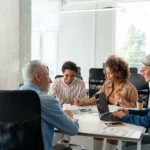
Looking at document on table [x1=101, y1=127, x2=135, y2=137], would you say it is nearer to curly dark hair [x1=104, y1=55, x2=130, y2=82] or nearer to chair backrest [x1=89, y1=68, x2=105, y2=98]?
curly dark hair [x1=104, y1=55, x2=130, y2=82]

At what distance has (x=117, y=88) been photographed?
294cm

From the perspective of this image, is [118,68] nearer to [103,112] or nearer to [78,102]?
[78,102]

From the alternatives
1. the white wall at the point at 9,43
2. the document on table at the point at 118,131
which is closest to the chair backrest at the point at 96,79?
the white wall at the point at 9,43

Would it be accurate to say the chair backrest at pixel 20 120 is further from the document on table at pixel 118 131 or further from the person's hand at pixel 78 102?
the person's hand at pixel 78 102

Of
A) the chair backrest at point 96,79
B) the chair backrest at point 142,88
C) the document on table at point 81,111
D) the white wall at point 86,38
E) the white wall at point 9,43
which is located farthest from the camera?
the white wall at point 86,38

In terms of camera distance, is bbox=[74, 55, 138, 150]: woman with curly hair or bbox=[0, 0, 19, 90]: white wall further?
bbox=[0, 0, 19, 90]: white wall

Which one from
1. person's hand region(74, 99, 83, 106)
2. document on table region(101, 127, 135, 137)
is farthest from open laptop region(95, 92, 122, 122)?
person's hand region(74, 99, 83, 106)

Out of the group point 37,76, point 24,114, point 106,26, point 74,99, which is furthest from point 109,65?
point 106,26

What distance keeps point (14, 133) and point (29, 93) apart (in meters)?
0.28

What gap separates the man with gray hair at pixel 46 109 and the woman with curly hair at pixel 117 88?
1.10 meters

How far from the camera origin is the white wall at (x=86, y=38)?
6.45 meters

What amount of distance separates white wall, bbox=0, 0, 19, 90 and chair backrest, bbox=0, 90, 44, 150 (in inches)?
57.2

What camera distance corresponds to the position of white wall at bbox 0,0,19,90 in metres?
2.95

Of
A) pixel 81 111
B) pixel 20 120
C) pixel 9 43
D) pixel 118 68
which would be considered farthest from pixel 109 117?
pixel 9 43
